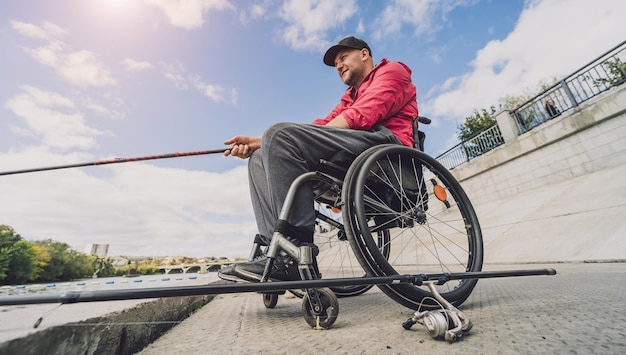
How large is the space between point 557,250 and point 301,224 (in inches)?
124

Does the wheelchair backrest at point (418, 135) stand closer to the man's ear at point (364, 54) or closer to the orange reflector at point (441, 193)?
the orange reflector at point (441, 193)

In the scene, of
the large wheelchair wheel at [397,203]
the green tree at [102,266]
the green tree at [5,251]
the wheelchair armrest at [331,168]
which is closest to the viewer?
the large wheelchair wheel at [397,203]

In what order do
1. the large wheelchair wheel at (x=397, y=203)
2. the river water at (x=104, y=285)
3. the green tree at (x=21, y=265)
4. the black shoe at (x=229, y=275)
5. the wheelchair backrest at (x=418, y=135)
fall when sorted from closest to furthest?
the large wheelchair wheel at (x=397, y=203)
the black shoe at (x=229, y=275)
the wheelchair backrest at (x=418, y=135)
the river water at (x=104, y=285)
the green tree at (x=21, y=265)

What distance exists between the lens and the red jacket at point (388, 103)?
137 centimetres

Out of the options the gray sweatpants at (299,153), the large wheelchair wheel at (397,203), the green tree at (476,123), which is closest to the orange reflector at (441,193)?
the large wheelchair wheel at (397,203)

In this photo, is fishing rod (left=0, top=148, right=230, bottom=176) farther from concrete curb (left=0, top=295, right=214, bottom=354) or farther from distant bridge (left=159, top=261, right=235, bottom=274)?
distant bridge (left=159, top=261, right=235, bottom=274)

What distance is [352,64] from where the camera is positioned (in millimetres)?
1799

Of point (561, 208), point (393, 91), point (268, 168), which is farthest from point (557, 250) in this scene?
point (268, 168)

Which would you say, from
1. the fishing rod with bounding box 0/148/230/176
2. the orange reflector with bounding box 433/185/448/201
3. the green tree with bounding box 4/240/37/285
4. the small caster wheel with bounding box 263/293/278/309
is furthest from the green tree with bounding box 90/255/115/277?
the orange reflector with bounding box 433/185/448/201

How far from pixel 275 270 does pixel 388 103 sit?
100cm

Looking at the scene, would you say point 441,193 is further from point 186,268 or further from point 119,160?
point 186,268

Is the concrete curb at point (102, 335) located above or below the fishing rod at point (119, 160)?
below

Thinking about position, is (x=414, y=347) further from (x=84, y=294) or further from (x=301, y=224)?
(x=84, y=294)

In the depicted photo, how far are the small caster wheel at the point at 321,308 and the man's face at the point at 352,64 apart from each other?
4.71 ft
